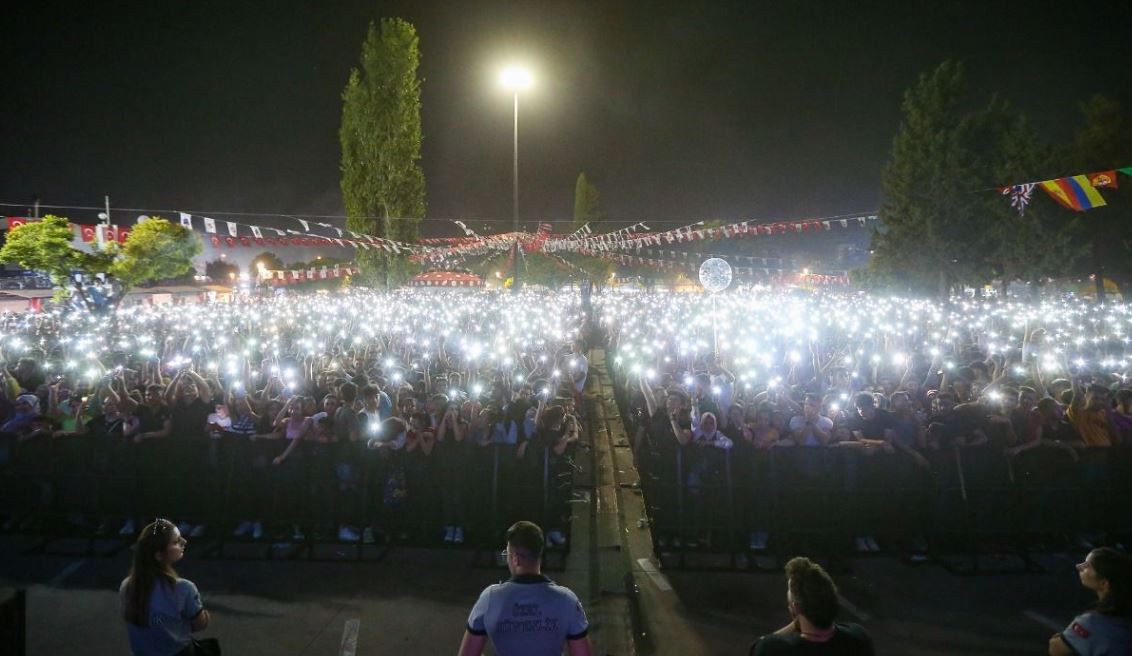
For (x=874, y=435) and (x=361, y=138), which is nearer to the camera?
(x=874, y=435)

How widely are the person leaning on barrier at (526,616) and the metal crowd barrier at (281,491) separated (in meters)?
4.04

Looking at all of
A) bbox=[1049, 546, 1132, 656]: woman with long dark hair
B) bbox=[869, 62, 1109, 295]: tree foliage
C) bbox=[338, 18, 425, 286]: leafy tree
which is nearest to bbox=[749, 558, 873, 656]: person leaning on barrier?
bbox=[1049, 546, 1132, 656]: woman with long dark hair

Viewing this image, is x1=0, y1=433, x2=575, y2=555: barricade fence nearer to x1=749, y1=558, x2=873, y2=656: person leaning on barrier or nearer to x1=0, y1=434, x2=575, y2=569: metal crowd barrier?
x1=0, y1=434, x2=575, y2=569: metal crowd barrier

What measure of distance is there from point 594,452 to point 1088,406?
7102 mm

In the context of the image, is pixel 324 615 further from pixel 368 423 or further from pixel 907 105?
pixel 907 105

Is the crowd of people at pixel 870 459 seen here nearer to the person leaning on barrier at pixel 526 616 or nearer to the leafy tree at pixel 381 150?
the person leaning on barrier at pixel 526 616

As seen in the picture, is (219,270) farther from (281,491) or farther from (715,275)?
(281,491)

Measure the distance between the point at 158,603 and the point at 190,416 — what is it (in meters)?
5.18

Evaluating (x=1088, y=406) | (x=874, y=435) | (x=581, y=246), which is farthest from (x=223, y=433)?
(x=581, y=246)

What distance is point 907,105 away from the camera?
133 ft

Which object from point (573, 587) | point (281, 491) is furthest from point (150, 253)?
point (573, 587)

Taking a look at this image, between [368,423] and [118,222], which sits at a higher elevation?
[118,222]

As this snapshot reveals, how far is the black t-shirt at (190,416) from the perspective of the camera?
7.79 metres

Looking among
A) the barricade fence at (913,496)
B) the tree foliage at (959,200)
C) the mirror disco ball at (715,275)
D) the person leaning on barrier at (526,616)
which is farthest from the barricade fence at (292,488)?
the tree foliage at (959,200)
